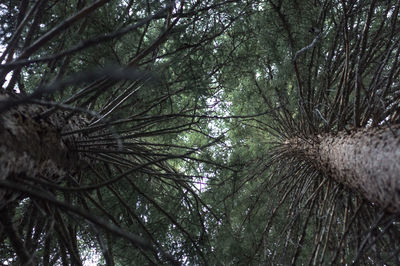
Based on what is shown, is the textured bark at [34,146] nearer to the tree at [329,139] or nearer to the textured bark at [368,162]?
the tree at [329,139]

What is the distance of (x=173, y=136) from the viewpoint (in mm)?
5082

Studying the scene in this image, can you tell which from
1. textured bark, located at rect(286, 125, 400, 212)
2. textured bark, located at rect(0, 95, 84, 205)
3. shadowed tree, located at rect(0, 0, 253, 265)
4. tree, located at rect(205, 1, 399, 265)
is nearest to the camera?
shadowed tree, located at rect(0, 0, 253, 265)

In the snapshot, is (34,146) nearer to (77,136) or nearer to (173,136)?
(77,136)

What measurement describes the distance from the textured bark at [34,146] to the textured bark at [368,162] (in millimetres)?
1895

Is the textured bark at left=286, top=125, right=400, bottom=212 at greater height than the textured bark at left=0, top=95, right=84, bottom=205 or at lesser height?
lesser

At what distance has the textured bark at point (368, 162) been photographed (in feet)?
5.54

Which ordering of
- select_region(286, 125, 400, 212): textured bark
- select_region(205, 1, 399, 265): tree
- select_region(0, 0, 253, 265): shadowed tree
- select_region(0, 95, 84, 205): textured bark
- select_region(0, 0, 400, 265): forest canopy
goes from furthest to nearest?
select_region(205, 1, 399, 265): tree
select_region(286, 125, 400, 212): textured bark
select_region(0, 0, 400, 265): forest canopy
select_region(0, 95, 84, 205): textured bark
select_region(0, 0, 253, 265): shadowed tree

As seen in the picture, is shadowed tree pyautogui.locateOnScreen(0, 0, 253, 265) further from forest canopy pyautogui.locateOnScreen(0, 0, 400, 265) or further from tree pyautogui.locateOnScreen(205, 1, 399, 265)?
tree pyautogui.locateOnScreen(205, 1, 399, 265)

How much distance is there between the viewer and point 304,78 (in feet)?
12.2

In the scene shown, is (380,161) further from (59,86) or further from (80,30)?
(80,30)

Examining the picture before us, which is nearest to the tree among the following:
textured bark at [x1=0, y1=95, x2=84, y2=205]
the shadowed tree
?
Result: the shadowed tree

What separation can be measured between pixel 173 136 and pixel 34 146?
3423 mm

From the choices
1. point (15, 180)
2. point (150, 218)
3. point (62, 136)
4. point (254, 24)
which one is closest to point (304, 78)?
point (254, 24)

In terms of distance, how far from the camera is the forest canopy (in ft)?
5.21
